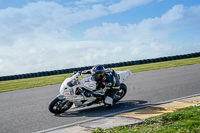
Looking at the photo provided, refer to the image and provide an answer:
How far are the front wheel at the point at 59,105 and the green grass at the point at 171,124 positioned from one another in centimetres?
266

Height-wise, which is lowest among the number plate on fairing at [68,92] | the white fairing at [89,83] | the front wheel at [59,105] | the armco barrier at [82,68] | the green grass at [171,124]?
the green grass at [171,124]

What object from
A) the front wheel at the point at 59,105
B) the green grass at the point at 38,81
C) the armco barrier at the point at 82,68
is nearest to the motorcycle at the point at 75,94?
the front wheel at the point at 59,105

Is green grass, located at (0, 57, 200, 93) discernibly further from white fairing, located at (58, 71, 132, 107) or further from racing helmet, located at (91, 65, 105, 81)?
racing helmet, located at (91, 65, 105, 81)

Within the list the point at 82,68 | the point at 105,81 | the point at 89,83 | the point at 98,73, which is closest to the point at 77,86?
the point at 89,83

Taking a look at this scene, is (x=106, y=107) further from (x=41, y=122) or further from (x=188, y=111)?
(x=188, y=111)

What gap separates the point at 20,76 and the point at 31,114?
23.9 m

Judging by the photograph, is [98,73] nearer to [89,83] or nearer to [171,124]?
[89,83]

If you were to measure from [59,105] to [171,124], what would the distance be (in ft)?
12.8

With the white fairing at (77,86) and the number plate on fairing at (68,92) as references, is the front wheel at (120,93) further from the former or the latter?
the number plate on fairing at (68,92)

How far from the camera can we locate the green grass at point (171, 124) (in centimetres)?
492

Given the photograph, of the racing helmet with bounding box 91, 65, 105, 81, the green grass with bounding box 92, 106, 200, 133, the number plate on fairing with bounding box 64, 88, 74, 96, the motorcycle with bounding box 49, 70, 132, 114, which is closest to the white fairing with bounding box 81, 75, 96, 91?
the motorcycle with bounding box 49, 70, 132, 114

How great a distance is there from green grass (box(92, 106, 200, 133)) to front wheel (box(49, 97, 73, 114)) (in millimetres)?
2655

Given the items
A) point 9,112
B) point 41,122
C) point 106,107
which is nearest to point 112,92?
point 106,107

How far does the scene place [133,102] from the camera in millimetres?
8844
